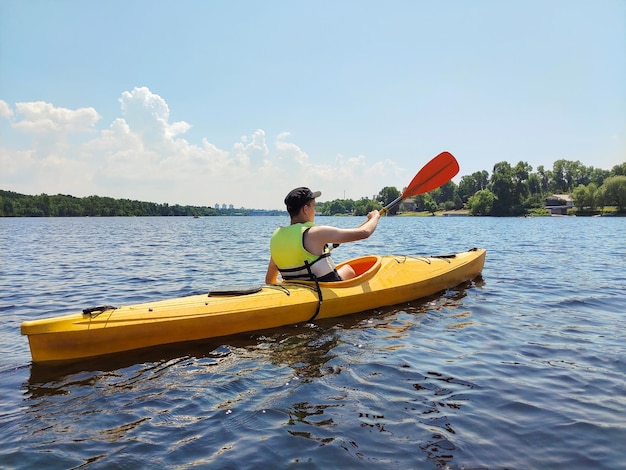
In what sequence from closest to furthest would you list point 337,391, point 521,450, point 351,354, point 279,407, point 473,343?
point 521,450
point 279,407
point 337,391
point 351,354
point 473,343

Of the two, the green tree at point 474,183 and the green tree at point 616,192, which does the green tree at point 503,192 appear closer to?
the green tree at point 616,192

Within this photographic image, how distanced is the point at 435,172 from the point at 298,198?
3.76 metres

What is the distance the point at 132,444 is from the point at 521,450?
2.24 metres

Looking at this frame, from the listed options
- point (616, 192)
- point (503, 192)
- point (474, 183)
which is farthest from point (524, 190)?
point (474, 183)

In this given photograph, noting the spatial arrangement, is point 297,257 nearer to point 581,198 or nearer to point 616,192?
point 616,192

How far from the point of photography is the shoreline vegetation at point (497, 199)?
67.9m

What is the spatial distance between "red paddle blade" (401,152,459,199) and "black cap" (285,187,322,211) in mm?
3260

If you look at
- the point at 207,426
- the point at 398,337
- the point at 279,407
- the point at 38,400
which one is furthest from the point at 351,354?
the point at 38,400

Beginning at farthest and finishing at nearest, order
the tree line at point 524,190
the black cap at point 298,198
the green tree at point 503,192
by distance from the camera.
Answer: the green tree at point 503,192 → the tree line at point 524,190 → the black cap at point 298,198

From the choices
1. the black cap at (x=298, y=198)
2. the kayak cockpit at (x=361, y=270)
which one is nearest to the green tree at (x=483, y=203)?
the kayak cockpit at (x=361, y=270)

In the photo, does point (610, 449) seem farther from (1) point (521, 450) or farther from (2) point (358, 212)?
(2) point (358, 212)

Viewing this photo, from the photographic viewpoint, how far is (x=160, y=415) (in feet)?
9.96

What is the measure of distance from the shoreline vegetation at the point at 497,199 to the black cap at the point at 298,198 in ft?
184

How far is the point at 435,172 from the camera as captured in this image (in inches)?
316
